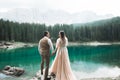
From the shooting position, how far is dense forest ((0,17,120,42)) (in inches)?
4719

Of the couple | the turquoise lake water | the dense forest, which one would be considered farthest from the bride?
the dense forest

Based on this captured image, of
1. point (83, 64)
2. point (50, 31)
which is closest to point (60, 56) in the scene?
point (83, 64)

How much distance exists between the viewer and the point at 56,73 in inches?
592

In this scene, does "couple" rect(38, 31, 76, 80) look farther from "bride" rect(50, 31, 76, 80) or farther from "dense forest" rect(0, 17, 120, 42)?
"dense forest" rect(0, 17, 120, 42)

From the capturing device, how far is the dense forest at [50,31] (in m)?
120

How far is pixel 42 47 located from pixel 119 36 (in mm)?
134243

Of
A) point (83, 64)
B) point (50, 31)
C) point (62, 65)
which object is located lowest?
Answer: point (83, 64)

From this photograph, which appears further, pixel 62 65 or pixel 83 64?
pixel 83 64

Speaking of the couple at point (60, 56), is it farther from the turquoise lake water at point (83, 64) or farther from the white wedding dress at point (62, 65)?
the turquoise lake water at point (83, 64)

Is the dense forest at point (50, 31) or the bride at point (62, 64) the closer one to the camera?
the bride at point (62, 64)

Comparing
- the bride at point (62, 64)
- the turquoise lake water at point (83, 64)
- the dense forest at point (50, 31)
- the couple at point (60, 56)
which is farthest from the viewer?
the dense forest at point (50, 31)

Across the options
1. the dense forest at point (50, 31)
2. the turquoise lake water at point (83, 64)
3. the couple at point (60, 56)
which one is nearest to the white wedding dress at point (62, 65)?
the couple at point (60, 56)

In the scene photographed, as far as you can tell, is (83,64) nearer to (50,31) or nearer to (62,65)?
(62,65)

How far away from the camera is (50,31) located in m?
150
